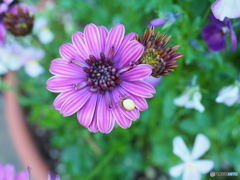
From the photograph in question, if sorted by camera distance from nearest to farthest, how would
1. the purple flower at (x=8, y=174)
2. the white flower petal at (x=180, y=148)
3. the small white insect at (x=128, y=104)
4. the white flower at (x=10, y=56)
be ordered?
1. the small white insect at (x=128, y=104)
2. the purple flower at (x=8, y=174)
3. the white flower petal at (x=180, y=148)
4. the white flower at (x=10, y=56)

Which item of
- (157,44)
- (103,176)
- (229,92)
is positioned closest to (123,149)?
(103,176)

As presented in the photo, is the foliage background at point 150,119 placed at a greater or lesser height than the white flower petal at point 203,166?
greater

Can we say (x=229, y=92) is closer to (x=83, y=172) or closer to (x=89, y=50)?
(x=89, y=50)

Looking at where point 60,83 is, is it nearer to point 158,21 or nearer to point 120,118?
point 120,118

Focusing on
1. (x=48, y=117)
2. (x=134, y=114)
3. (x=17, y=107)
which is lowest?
(x=134, y=114)

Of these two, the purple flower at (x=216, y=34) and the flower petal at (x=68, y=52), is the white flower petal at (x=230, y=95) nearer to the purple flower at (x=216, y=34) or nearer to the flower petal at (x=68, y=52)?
the purple flower at (x=216, y=34)

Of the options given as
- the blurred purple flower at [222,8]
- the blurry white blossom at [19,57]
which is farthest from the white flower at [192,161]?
the blurry white blossom at [19,57]

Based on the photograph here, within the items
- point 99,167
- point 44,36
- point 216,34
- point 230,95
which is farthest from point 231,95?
point 44,36

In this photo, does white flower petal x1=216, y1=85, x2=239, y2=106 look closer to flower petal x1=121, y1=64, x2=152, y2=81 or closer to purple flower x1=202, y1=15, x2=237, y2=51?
purple flower x1=202, y1=15, x2=237, y2=51
